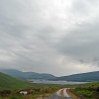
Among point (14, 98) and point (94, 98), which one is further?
point (94, 98)

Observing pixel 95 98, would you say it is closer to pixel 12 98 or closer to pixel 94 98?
pixel 94 98

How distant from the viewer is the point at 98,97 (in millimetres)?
49000

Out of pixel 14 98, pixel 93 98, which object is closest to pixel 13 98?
pixel 14 98

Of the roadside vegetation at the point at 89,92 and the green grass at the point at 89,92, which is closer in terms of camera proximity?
the green grass at the point at 89,92

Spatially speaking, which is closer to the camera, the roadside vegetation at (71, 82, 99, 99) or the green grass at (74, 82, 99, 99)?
the green grass at (74, 82, 99, 99)

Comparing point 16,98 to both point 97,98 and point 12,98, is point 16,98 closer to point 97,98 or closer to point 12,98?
point 12,98

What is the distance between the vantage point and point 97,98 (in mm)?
48031

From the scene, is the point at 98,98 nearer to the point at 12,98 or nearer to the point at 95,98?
the point at 95,98

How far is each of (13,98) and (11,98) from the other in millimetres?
600

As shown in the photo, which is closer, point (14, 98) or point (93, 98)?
point (14, 98)

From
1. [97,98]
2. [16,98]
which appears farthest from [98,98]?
[16,98]

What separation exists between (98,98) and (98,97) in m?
1.35

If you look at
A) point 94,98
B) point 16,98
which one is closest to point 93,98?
point 94,98

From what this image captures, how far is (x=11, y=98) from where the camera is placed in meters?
44.1
